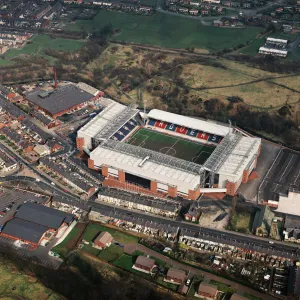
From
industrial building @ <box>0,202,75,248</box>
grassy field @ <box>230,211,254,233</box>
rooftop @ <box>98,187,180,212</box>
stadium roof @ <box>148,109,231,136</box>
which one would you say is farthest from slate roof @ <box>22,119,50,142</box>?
grassy field @ <box>230,211,254,233</box>

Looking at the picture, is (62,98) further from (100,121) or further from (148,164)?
(148,164)

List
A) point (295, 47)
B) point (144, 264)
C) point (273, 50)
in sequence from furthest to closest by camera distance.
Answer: point (295, 47)
point (273, 50)
point (144, 264)

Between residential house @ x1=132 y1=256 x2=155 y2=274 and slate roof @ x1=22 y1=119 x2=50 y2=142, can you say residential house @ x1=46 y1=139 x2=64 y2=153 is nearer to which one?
slate roof @ x1=22 y1=119 x2=50 y2=142

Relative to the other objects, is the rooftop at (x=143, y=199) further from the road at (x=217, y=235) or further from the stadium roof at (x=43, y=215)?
the stadium roof at (x=43, y=215)

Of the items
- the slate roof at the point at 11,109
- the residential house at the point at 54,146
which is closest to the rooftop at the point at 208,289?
the residential house at the point at 54,146

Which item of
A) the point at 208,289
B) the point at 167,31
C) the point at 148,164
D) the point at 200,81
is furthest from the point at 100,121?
the point at 167,31

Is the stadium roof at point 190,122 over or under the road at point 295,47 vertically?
over
